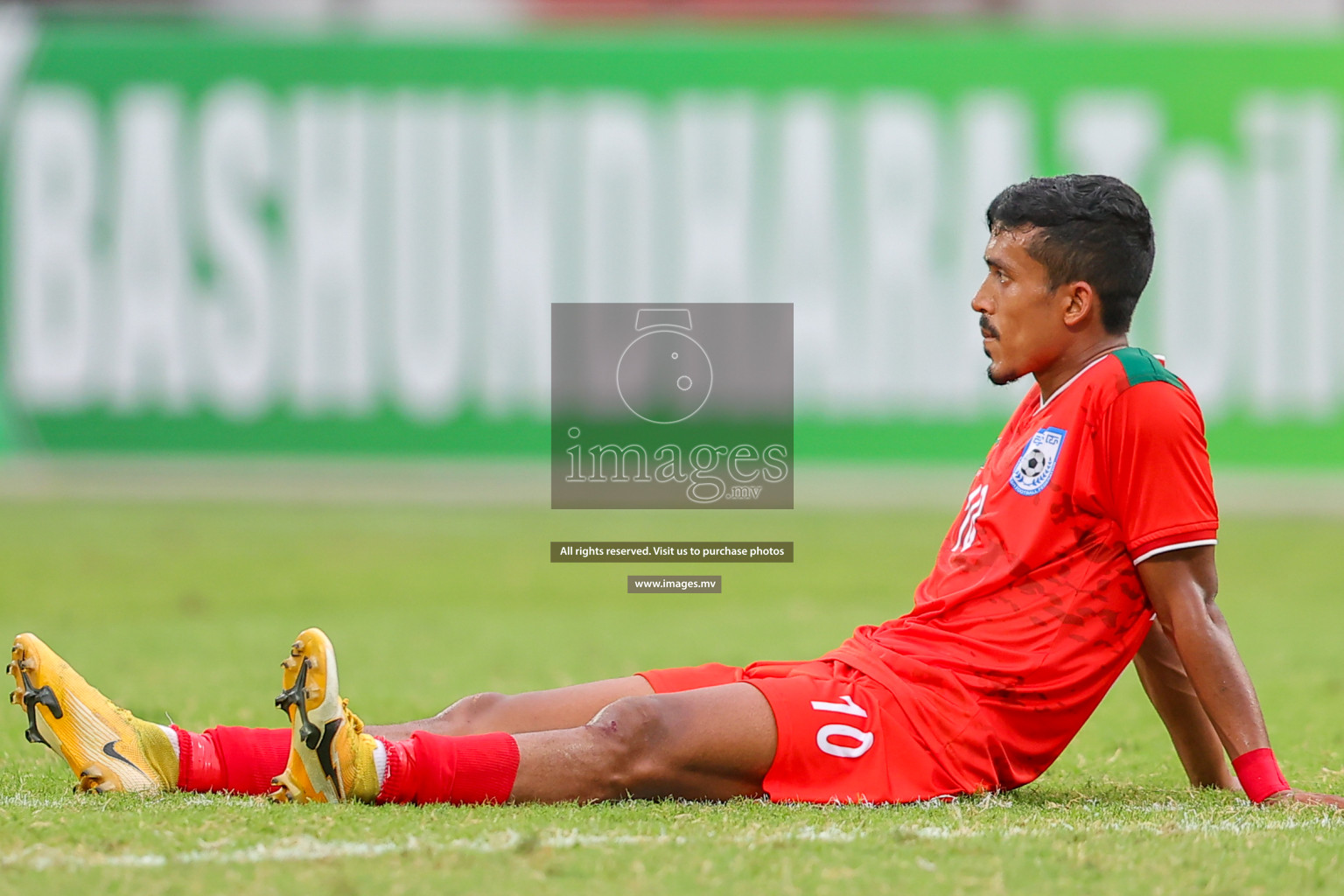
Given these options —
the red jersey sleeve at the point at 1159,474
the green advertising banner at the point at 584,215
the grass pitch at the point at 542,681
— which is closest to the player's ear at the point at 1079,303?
the red jersey sleeve at the point at 1159,474

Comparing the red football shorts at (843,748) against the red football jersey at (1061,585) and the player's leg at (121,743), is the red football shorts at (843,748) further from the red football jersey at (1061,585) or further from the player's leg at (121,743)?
the player's leg at (121,743)

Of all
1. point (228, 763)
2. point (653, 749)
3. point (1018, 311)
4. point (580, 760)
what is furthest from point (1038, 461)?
point (228, 763)

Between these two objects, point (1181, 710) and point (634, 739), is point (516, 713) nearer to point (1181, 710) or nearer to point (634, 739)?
point (634, 739)

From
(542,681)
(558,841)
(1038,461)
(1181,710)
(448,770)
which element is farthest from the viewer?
(542,681)

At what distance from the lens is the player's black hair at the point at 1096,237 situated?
11.6 feet

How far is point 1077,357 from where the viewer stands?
3.61 metres

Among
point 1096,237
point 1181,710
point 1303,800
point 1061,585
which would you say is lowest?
point 1303,800

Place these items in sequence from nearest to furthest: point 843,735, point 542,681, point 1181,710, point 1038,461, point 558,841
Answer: point 558,841 → point 843,735 → point 1038,461 → point 1181,710 → point 542,681

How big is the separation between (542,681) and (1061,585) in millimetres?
2930

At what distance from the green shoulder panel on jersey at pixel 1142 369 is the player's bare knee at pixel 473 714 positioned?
1.56 meters

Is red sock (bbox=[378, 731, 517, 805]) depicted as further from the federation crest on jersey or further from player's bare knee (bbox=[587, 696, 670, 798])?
the federation crest on jersey

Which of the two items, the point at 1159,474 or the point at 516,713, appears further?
the point at 516,713

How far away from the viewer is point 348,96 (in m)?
12.8

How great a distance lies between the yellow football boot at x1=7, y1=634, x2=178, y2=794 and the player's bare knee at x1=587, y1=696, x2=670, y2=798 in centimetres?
97
